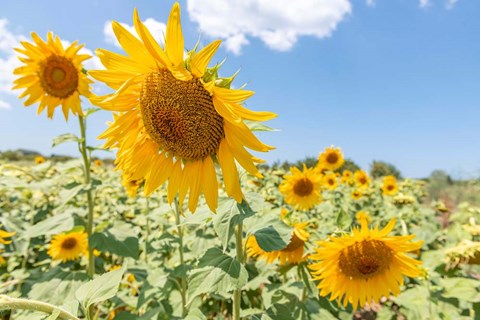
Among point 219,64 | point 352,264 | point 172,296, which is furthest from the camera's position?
point 172,296

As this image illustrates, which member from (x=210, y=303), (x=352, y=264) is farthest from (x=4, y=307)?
(x=210, y=303)

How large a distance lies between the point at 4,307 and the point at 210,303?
2651 mm

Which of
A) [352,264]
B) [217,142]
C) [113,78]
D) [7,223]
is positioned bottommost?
[7,223]

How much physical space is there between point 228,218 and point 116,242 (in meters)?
1.62

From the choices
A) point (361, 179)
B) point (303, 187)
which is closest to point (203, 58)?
point (303, 187)

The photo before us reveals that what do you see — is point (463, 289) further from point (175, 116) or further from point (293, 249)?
point (175, 116)

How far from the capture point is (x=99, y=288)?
5.34ft

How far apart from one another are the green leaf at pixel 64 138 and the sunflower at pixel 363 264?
2099 mm

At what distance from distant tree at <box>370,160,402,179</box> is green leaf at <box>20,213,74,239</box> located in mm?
20178

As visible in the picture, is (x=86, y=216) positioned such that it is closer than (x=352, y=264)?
No

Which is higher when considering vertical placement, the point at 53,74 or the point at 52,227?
the point at 53,74

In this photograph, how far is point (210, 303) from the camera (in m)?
3.68

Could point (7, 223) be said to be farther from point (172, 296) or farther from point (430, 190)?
point (430, 190)

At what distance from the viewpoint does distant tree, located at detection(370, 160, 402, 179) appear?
846 inches
